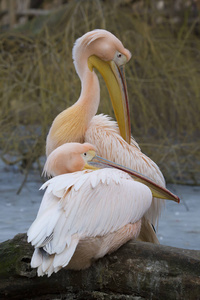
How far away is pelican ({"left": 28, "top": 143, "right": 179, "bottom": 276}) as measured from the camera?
234 cm

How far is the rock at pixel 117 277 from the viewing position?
2.47 m

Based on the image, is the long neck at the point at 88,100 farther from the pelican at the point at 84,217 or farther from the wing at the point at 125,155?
the pelican at the point at 84,217

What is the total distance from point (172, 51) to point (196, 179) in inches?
54.0

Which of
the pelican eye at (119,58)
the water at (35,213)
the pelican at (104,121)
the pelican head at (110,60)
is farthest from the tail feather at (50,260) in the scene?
the water at (35,213)

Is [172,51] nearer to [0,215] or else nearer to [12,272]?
[0,215]

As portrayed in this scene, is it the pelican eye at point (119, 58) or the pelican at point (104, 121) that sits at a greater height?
the pelican eye at point (119, 58)

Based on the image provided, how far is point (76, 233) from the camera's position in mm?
2436

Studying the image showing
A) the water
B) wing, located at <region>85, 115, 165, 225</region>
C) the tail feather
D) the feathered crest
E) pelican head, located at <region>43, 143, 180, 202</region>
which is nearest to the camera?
the tail feather

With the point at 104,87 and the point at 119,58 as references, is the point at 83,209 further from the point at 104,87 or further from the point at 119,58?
the point at 104,87

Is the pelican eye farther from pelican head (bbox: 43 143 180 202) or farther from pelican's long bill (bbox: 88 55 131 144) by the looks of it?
pelican head (bbox: 43 143 180 202)

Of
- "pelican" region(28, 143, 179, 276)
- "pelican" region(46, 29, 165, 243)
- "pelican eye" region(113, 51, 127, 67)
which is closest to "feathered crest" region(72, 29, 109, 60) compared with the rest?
"pelican" region(46, 29, 165, 243)

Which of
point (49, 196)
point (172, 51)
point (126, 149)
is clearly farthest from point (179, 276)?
point (172, 51)

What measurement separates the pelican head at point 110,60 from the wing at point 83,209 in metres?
0.90

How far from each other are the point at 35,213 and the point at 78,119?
61.2 inches
